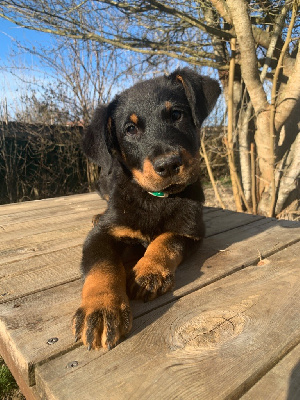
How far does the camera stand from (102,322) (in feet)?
3.80

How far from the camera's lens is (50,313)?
139cm

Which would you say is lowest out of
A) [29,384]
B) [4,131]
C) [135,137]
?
[29,384]

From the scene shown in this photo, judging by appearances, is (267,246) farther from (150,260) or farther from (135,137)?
(135,137)

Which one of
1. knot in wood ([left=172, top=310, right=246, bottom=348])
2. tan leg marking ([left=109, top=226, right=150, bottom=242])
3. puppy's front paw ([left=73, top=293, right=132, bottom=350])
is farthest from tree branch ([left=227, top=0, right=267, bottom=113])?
puppy's front paw ([left=73, top=293, right=132, bottom=350])

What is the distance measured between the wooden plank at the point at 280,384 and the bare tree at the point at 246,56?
3345mm

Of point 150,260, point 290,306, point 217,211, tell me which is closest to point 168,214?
point 150,260

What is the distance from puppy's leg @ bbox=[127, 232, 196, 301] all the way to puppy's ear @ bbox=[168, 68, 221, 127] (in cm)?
99

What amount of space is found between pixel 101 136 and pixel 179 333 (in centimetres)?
144

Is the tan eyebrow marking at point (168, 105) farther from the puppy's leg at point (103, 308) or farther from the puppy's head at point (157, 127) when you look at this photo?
the puppy's leg at point (103, 308)

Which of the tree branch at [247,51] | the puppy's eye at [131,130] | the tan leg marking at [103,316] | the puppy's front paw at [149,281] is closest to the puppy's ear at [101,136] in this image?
the puppy's eye at [131,130]

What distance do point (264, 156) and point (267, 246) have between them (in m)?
2.42

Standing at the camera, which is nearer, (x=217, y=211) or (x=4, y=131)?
(x=217, y=211)

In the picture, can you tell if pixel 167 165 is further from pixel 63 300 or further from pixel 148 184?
pixel 63 300

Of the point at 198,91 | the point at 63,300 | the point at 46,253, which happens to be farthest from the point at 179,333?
the point at 198,91
